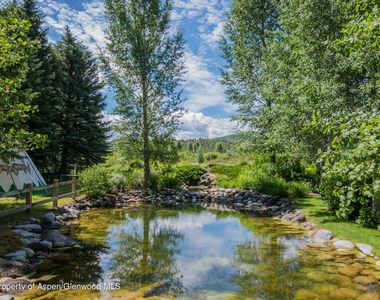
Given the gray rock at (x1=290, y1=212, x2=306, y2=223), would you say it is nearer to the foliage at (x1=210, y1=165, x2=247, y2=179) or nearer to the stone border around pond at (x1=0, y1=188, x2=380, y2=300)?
the stone border around pond at (x1=0, y1=188, x2=380, y2=300)

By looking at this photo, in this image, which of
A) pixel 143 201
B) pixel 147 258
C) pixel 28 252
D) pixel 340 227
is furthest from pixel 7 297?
pixel 143 201

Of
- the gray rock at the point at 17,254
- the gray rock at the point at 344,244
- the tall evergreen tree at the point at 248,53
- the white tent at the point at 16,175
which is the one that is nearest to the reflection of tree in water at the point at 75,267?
A: the gray rock at the point at 17,254

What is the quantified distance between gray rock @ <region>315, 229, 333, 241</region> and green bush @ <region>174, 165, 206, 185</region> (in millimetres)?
13313

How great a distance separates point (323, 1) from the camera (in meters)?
8.75

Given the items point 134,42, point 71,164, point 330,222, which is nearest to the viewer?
point 330,222

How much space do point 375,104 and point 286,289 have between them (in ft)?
16.2

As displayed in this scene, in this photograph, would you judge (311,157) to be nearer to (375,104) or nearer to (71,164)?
(375,104)

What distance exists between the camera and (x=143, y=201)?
13.9 meters

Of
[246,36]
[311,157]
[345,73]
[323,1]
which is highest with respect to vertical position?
[246,36]

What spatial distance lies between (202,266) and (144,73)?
12453mm

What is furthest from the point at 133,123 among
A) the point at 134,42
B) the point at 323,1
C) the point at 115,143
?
the point at 323,1

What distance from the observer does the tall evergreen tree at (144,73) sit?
15359 mm

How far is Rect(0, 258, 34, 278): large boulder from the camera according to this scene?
15.3 ft

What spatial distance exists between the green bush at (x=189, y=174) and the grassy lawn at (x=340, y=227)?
419 inches
